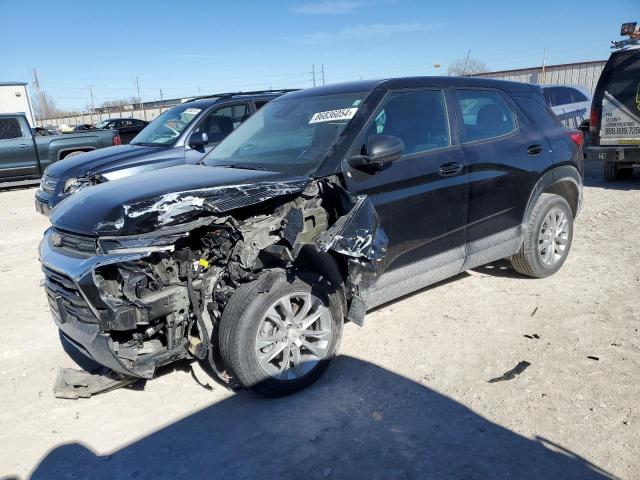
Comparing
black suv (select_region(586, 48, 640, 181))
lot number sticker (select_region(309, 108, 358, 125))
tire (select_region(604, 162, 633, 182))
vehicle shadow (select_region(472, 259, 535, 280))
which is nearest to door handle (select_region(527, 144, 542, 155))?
vehicle shadow (select_region(472, 259, 535, 280))

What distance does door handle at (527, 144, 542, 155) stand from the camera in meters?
4.53

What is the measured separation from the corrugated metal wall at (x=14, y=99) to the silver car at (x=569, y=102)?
27102 millimetres

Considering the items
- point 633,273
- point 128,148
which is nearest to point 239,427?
point 633,273

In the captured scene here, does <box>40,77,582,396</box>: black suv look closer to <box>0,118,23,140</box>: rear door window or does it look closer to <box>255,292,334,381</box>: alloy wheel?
<box>255,292,334,381</box>: alloy wheel

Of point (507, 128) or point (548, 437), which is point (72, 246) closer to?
point (548, 437)

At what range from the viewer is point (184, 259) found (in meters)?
2.98

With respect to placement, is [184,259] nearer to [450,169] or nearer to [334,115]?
[334,115]

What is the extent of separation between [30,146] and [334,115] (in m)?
11.1

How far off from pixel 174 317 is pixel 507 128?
3318 mm

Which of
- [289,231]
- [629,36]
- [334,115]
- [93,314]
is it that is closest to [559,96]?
[629,36]

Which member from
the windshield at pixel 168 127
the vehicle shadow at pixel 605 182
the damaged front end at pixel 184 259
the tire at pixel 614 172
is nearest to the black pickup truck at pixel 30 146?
the windshield at pixel 168 127

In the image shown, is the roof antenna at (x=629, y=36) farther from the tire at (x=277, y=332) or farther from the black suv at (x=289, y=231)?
the tire at (x=277, y=332)

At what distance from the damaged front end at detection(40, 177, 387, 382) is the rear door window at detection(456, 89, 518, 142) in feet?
4.96

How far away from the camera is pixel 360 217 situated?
317 cm
